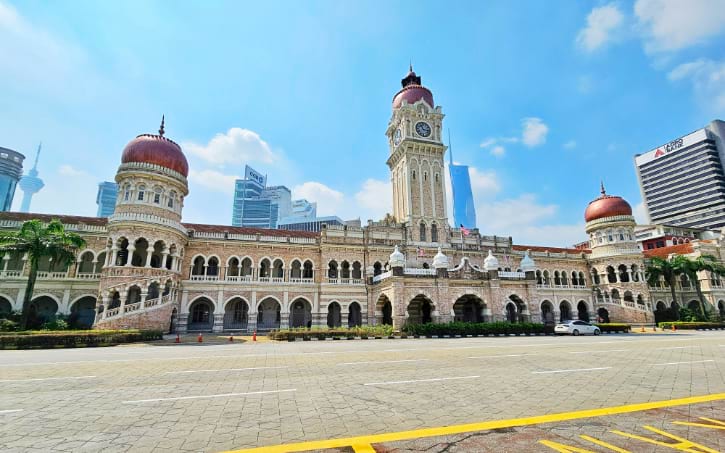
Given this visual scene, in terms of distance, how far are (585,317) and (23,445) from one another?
158ft

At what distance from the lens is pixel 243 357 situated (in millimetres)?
12531

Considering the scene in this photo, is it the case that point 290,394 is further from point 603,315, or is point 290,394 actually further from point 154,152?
point 603,315

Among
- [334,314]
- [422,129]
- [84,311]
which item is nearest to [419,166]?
[422,129]

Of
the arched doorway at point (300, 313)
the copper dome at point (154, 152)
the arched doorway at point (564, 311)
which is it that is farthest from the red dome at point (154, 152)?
the arched doorway at point (564, 311)

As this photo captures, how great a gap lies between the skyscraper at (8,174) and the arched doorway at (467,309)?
174404 millimetres

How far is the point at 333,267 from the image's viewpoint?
3294 centimetres

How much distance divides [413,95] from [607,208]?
87.0 feet

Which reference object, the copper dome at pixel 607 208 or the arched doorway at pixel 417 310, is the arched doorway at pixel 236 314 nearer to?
the arched doorway at pixel 417 310

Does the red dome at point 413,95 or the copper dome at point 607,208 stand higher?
the red dome at point 413,95

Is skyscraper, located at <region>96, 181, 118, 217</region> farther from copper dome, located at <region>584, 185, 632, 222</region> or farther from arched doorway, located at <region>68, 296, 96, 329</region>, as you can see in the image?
copper dome, located at <region>584, 185, 632, 222</region>

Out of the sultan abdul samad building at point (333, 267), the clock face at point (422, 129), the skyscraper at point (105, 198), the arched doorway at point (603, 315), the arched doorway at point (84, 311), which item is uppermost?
the skyscraper at point (105, 198)

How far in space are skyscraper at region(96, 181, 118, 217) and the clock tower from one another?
581ft

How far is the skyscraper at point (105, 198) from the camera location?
16775 cm

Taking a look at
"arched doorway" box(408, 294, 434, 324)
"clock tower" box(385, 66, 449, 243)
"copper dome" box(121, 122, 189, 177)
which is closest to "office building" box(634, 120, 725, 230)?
"clock tower" box(385, 66, 449, 243)
